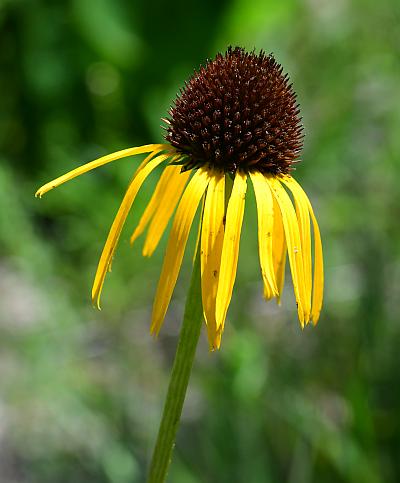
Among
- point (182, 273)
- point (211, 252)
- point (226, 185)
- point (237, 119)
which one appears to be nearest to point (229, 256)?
point (211, 252)

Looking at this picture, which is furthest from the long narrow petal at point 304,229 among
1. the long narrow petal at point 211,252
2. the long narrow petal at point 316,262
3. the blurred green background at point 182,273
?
the blurred green background at point 182,273

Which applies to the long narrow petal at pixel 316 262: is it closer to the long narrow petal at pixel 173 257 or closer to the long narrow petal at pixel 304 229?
the long narrow petal at pixel 304 229

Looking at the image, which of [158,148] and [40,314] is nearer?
[158,148]

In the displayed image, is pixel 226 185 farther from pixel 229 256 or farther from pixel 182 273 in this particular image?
pixel 182 273

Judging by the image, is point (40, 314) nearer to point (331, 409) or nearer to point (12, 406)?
point (12, 406)

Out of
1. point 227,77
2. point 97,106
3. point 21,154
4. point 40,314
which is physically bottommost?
point 40,314

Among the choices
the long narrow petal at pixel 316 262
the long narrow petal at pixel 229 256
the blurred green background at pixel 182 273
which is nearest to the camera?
the long narrow petal at pixel 229 256

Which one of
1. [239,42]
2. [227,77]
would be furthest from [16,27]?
[227,77]

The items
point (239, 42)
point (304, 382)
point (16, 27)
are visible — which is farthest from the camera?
point (239, 42)

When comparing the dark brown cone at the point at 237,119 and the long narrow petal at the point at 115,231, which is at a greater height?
the dark brown cone at the point at 237,119
